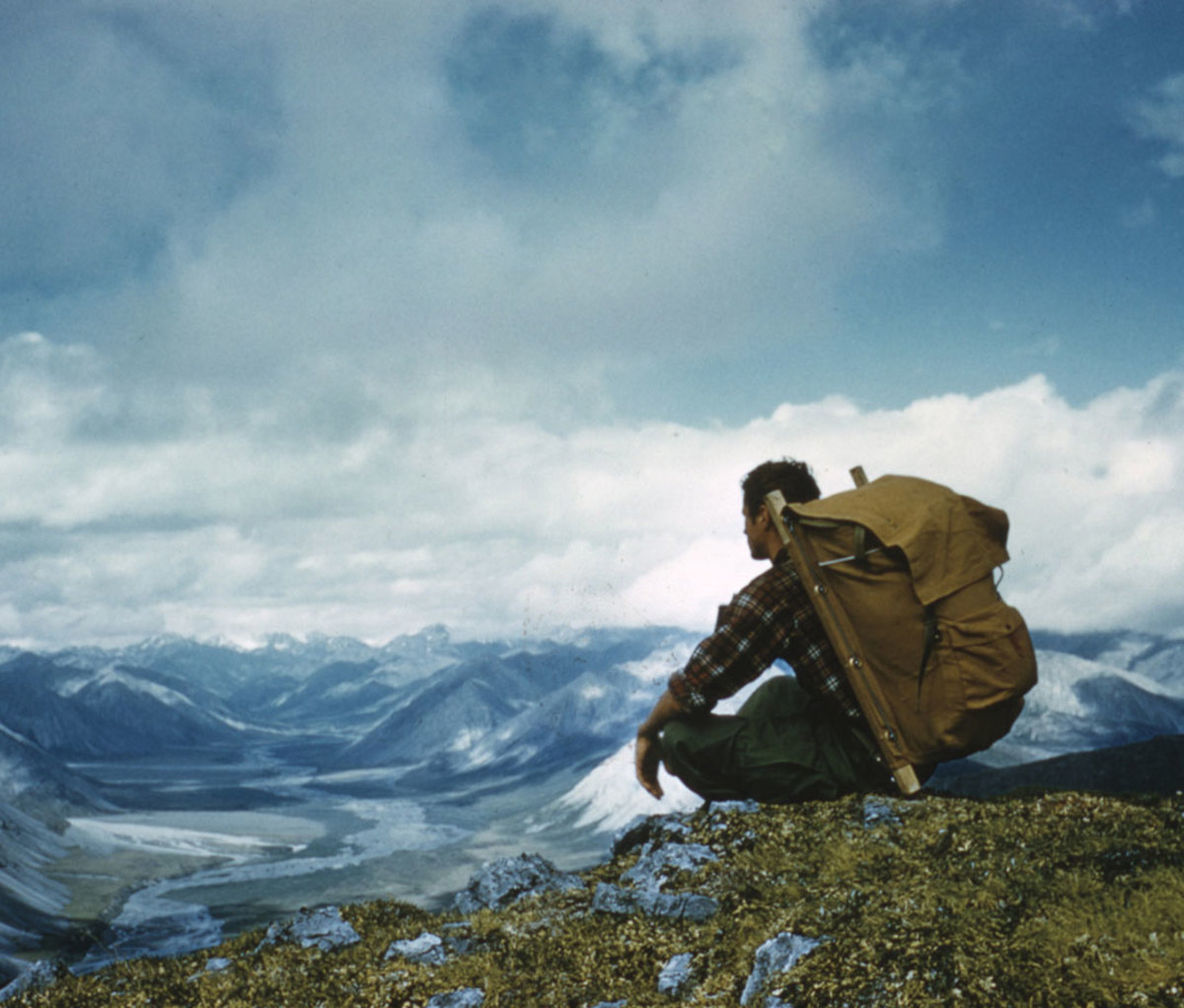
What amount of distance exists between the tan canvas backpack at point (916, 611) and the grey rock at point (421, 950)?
4.23 m

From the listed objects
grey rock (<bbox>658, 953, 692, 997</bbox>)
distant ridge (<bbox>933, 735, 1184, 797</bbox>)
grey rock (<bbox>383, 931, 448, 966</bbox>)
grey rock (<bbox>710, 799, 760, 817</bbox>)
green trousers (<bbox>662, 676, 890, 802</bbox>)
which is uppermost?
green trousers (<bbox>662, 676, 890, 802</bbox>)

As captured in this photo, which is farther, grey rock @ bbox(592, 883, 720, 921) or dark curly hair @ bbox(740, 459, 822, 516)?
dark curly hair @ bbox(740, 459, 822, 516)

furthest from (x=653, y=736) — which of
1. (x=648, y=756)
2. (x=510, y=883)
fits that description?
(x=510, y=883)

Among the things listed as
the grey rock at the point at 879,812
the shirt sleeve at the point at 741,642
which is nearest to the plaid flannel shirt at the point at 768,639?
the shirt sleeve at the point at 741,642

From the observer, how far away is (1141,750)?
566 feet

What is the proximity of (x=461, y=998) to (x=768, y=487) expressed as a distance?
492 centimetres

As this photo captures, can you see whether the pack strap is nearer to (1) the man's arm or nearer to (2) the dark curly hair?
(2) the dark curly hair

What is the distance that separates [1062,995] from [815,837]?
11.4 feet

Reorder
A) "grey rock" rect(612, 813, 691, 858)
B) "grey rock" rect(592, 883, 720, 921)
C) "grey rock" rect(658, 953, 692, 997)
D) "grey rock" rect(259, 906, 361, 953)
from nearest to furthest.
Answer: "grey rock" rect(658, 953, 692, 997), "grey rock" rect(592, 883, 720, 921), "grey rock" rect(259, 906, 361, 953), "grey rock" rect(612, 813, 691, 858)

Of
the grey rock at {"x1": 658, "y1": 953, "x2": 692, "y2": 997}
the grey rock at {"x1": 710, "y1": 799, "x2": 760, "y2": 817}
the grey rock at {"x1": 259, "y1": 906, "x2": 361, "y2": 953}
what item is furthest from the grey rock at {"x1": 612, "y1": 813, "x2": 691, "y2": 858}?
the grey rock at {"x1": 259, "y1": 906, "x2": 361, "y2": 953}

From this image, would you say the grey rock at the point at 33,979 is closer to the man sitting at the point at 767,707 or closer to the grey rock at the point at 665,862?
the grey rock at the point at 665,862

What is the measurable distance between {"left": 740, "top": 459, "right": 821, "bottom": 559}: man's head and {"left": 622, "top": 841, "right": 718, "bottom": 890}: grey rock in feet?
9.36

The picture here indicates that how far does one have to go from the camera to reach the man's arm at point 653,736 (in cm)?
757

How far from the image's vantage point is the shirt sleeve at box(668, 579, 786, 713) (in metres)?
7.12
